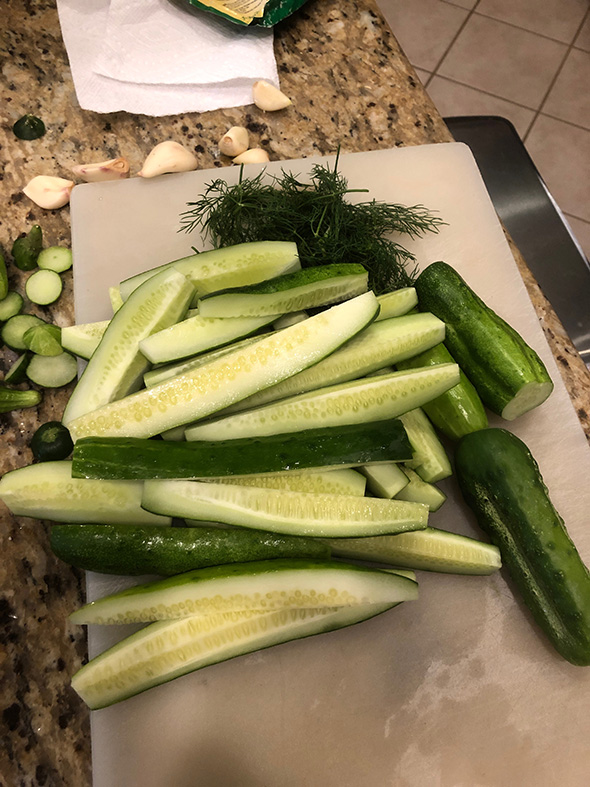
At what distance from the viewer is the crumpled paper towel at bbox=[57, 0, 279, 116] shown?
212 cm

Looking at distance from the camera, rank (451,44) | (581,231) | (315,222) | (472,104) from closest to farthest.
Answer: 1. (315,222)
2. (581,231)
3. (472,104)
4. (451,44)

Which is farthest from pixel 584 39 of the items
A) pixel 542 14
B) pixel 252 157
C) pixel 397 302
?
pixel 397 302

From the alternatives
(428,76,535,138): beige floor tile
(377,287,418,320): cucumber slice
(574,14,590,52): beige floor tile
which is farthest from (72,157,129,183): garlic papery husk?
(574,14,590,52): beige floor tile

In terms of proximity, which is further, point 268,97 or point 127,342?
point 268,97

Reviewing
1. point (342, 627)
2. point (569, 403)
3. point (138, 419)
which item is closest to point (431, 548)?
point (342, 627)

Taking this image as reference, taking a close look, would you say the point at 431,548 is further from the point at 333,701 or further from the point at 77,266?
the point at 77,266

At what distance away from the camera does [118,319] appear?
1579mm

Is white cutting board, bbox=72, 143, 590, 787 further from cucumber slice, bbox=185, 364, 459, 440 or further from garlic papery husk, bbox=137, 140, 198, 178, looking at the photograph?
garlic papery husk, bbox=137, 140, 198, 178

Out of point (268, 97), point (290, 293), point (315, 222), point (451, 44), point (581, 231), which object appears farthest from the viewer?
point (451, 44)

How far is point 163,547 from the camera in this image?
1.38 m

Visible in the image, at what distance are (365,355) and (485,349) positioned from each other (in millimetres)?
345

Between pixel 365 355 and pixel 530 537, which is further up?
pixel 365 355

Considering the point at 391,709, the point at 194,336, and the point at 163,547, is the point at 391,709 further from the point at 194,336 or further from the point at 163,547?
the point at 194,336

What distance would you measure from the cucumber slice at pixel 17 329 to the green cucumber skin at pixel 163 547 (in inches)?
25.6
